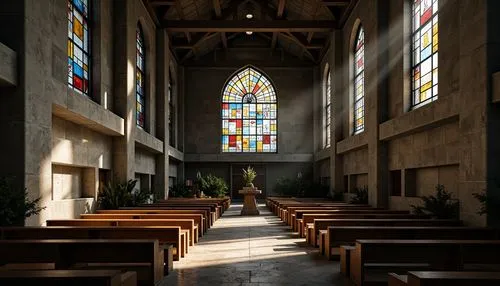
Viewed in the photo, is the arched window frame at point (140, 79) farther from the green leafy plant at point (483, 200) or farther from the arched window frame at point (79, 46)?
the green leafy plant at point (483, 200)

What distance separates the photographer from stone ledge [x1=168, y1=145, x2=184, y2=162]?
22.8 m

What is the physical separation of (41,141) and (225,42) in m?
18.6

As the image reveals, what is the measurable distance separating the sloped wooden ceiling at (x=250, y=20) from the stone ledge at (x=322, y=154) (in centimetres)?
523

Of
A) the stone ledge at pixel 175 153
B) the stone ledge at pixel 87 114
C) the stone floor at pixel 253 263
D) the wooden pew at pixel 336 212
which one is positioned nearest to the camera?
the stone floor at pixel 253 263

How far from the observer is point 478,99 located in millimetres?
8445

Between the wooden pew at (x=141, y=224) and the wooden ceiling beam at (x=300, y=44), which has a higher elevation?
the wooden ceiling beam at (x=300, y=44)

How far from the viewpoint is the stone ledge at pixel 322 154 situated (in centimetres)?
2328

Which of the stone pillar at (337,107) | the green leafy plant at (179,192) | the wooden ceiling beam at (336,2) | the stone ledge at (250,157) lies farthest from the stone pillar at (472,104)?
the stone ledge at (250,157)

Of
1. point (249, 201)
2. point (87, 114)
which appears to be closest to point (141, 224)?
point (87, 114)

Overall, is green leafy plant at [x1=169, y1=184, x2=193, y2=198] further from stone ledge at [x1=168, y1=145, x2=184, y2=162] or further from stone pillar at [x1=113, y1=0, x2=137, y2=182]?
stone pillar at [x1=113, y1=0, x2=137, y2=182]

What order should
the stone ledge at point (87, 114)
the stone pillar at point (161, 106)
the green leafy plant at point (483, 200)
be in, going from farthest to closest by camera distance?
1. the stone pillar at point (161, 106)
2. the stone ledge at point (87, 114)
3. the green leafy plant at point (483, 200)

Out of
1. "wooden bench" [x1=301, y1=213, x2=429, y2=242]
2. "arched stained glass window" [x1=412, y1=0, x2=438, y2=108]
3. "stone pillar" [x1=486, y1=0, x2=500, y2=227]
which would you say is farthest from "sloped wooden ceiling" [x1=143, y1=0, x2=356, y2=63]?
"wooden bench" [x1=301, y1=213, x2=429, y2=242]

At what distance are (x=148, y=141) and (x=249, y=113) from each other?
1194cm

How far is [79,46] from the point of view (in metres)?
12.5
